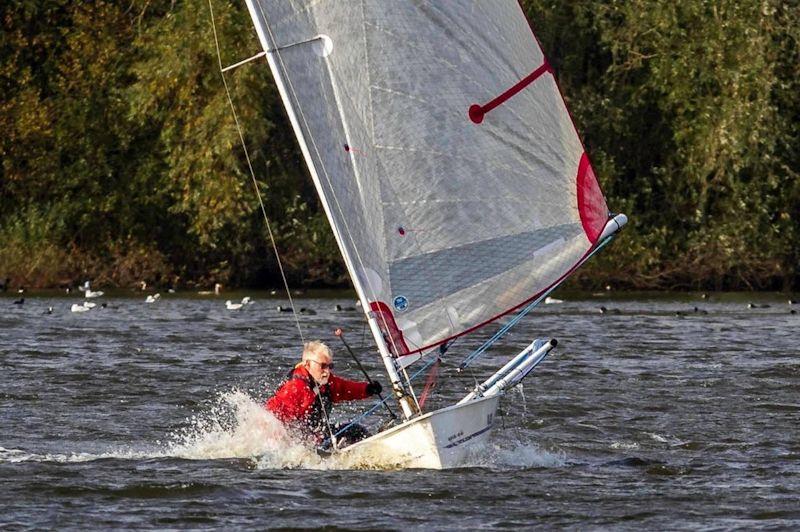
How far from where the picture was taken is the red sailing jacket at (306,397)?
14031 millimetres

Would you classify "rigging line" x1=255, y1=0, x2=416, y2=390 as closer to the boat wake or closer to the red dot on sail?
the boat wake

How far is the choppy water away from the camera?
492 inches

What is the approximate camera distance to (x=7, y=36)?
137 ft

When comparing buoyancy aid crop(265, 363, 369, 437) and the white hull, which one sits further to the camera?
buoyancy aid crop(265, 363, 369, 437)

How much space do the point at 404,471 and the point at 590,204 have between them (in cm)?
276

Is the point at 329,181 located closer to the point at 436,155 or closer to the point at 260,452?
the point at 436,155

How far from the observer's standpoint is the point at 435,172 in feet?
47.5

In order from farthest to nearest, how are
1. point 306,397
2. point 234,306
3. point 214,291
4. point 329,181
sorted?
1. point 214,291
2. point 234,306
3. point 306,397
4. point 329,181

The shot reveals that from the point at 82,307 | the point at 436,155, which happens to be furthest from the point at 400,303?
the point at 82,307

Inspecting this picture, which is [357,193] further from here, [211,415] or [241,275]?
[241,275]

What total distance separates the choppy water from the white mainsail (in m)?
1.40

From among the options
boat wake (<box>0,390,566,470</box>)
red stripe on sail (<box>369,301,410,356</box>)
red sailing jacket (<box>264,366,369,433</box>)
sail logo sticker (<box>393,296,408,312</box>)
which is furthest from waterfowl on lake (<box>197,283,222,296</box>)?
red stripe on sail (<box>369,301,410,356</box>)

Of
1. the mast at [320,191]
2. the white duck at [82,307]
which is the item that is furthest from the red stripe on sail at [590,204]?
the white duck at [82,307]

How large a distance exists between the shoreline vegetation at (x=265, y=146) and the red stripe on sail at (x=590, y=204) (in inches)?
879
